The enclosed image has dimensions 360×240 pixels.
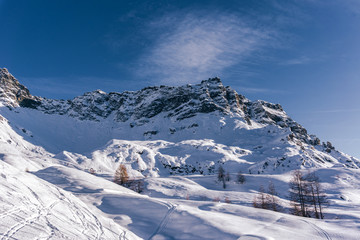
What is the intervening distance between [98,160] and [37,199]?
8803 centimetres

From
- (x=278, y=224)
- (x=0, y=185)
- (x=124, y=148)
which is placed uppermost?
(x=124, y=148)

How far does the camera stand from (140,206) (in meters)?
14.6

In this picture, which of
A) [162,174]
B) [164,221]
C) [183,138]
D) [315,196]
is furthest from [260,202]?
[183,138]

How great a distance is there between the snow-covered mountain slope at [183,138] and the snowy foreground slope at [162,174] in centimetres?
79

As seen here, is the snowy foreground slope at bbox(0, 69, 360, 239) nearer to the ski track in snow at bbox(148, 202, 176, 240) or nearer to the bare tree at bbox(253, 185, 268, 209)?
the ski track in snow at bbox(148, 202, 176, 240)

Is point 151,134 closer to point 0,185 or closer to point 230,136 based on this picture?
point 230,136

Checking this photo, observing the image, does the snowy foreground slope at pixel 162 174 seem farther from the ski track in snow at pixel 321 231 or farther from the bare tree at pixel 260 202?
the bare tree at pixel 260 202

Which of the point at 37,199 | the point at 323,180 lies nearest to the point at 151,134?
the point at 323,180

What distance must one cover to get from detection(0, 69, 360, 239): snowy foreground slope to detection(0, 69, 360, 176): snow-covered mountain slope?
2.58ft

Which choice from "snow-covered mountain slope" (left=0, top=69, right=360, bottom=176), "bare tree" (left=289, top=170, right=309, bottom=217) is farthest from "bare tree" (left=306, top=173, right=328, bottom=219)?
"snow-covered mountain slope" (left=0, top=69, right=360, bottom=176)

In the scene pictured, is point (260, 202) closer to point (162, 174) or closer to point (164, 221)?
point (164, 221)

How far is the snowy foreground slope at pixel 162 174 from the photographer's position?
35.9ft

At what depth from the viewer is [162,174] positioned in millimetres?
89062

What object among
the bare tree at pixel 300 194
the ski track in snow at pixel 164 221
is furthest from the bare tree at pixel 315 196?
the ski track in snow at pixel 164 221
